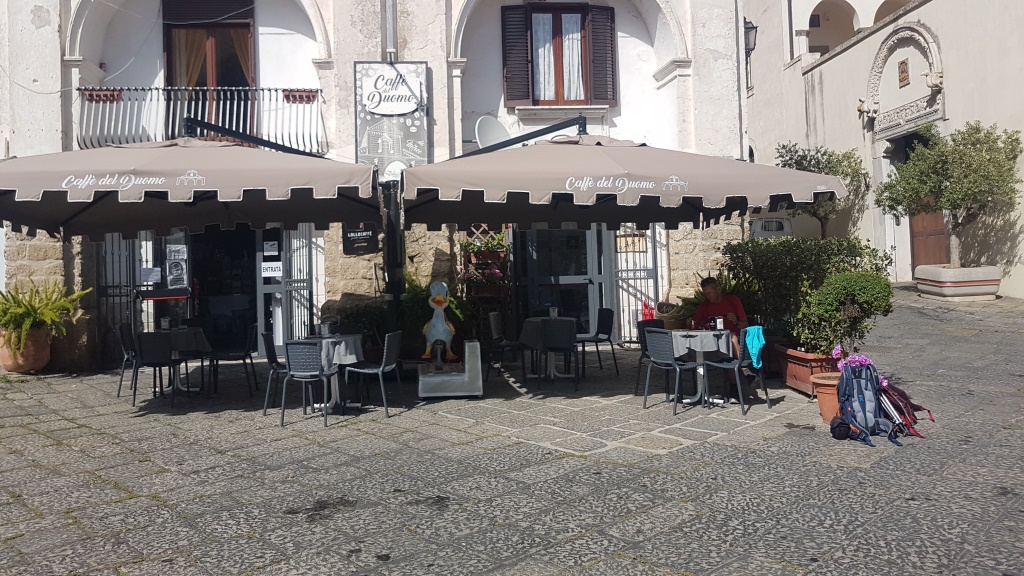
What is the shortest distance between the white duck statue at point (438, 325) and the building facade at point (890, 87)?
10.4 meters

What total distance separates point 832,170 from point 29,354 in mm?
17570

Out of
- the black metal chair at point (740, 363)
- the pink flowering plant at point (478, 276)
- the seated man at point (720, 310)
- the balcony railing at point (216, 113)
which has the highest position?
the balcony railing at point (216, 113)

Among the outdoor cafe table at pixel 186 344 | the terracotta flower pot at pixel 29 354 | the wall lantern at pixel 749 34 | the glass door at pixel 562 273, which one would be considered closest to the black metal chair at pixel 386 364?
the outdoor cafe table at pixel 186 344

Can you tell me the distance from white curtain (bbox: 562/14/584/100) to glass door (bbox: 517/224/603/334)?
2279 mm

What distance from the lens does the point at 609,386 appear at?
8055mm

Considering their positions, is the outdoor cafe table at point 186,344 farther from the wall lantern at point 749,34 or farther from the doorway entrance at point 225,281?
the wall lantern at point 749,34

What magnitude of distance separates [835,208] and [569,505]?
59.3 feet

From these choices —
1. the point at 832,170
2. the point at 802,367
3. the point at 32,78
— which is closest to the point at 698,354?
the point at 802,367

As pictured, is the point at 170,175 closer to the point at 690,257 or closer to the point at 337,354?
the point at 337,354

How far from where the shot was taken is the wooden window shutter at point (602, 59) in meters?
11.9

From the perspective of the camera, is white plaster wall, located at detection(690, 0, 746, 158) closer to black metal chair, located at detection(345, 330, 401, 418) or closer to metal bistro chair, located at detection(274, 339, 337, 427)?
black metal chair, located at detection(345, 330, 401, 418)

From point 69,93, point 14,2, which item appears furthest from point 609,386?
point 14,2

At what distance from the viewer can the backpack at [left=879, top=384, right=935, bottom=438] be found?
5391 mm

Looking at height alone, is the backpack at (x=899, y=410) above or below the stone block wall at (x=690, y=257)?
below
